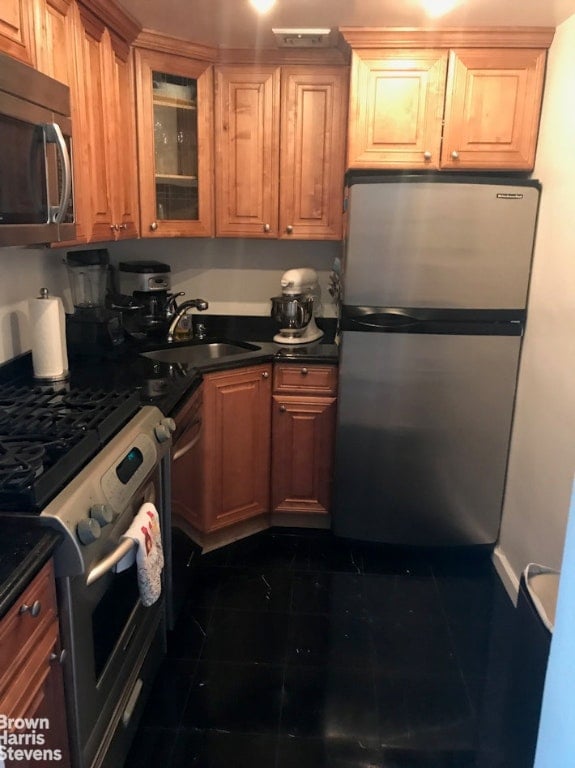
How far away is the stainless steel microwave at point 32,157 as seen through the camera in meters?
1.44

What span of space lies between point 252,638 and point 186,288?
1.82 m

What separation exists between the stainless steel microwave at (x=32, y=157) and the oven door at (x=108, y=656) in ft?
2.49

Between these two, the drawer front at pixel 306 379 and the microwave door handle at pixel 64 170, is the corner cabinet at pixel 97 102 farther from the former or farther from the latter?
the drawer front at pixel 306 379

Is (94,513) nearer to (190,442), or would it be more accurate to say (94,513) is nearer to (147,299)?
(190,442)

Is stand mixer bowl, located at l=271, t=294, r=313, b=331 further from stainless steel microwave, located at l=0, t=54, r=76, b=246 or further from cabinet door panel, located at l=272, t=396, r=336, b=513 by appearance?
stainless steel microwave, located at l=0, t=54, r=76, b=246

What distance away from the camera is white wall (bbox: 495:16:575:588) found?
86.8 inches

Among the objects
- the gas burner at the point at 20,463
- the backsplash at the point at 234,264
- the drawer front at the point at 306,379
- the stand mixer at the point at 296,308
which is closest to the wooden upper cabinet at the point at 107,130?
the backsplash at the point at 234,264

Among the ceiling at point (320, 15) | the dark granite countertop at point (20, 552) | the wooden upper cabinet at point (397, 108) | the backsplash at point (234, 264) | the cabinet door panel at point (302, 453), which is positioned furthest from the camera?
the backsplash at point (234, 264)

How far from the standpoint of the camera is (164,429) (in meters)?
1.92

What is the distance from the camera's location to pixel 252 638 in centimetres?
228

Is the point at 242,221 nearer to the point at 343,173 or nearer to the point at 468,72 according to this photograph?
the point at 343,173

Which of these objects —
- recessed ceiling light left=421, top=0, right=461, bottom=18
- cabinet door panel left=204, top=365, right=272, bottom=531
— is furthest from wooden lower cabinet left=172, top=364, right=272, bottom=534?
recessed ceiling light left=421, top=0, right=461, bottom=18

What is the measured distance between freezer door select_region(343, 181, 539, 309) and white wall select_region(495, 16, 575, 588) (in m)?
0.10

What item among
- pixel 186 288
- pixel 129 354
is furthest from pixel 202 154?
pixel 129 354
